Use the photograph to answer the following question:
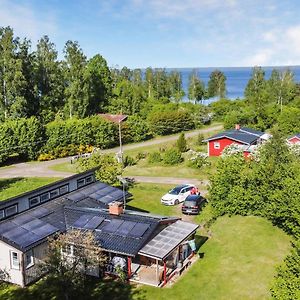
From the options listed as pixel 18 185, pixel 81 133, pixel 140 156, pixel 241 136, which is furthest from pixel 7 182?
pixel 241 136

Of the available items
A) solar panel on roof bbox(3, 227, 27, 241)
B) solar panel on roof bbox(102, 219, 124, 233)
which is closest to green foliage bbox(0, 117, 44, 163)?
solar panel on roof bbox(3, 227, 27, 241)

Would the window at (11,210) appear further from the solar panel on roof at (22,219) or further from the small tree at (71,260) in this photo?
the small tree at (71,260)

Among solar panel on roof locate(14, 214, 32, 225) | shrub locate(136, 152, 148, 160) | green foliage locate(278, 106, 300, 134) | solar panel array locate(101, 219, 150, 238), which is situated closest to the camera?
solar panel array locate(101, 219, 150, 238)


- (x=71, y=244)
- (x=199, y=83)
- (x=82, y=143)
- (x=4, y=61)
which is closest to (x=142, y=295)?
(x=71, y=244)

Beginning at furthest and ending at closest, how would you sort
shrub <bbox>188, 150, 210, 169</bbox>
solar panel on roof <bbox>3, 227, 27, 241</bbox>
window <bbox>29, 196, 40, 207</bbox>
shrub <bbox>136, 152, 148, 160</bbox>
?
shrub <bbox>136, 152, 148, 160</bbox>
shrub <bbox>188, 150, 210, 169</bbox>
window <bbox>29, 196, 40, 207</bbox>
solar panel on roof <bbox>3, 227, 27, 241</bbox>

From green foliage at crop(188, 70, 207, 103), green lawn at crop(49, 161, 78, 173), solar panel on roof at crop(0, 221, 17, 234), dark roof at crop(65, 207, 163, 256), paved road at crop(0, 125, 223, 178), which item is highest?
green foliage at crop(188, 70, 207, 103)

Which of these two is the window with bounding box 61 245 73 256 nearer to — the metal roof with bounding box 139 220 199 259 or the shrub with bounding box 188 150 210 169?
the metal roof with bounding box 139 220 199 259

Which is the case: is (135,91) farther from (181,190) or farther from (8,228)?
(8,228)

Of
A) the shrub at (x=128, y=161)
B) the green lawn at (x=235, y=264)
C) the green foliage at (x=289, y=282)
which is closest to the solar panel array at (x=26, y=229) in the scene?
the green lawn at (x=235, y=264)

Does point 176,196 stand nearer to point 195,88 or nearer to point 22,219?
point 22,219
